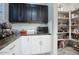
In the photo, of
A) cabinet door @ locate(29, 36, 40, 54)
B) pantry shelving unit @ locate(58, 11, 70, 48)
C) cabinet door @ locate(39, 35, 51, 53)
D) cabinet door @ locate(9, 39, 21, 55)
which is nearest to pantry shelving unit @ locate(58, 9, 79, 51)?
pantry shelving unit @ locate(58, 11, 70, 48)

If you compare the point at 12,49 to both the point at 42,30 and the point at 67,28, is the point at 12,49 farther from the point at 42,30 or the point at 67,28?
the point at 67,28

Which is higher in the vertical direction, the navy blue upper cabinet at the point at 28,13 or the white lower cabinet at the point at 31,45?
the navy blue upper cabinet at the point at 28,13

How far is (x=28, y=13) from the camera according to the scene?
1489 mm

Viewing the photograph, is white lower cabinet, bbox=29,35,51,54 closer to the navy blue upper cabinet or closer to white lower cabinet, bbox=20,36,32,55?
white lower cabinet, bbox=20,36,32,55

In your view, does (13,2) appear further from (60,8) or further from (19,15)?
(60,8)

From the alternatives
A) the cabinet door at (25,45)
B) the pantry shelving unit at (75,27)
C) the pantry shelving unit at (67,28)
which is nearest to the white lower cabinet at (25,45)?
the cabinet door at (25,45)

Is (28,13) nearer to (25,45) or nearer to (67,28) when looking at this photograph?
(25,45)

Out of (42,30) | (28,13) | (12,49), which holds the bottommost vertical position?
(12,49)

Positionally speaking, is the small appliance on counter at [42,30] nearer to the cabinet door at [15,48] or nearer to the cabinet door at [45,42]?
the cabinet door at [45,42]

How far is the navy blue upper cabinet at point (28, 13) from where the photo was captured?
147 centimetres

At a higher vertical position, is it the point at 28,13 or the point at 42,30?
the point at 28,13

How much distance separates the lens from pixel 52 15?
1488 millimetres

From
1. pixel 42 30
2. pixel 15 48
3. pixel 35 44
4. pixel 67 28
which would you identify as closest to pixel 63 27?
pixel 67 28

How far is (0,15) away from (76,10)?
2.71ft
